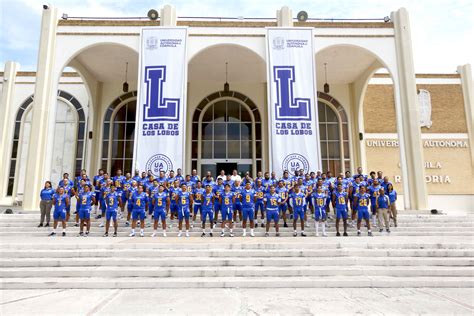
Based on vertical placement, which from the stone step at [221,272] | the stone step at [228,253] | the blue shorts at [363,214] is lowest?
the stone step at [221,272]

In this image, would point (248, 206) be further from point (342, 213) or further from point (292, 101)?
point (292, 101)

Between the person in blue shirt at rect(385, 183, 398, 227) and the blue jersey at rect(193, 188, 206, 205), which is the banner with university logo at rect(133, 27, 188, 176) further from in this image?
the person in blue shirt at rect(385, 183, 398, 227)

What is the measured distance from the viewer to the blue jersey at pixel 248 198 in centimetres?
916

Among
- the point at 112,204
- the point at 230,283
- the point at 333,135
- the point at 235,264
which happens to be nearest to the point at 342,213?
the point at 235,264

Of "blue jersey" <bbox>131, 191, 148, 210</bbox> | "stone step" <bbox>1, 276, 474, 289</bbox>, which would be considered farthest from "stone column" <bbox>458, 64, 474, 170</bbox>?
"blue jersey" <bbox>131, 191, 148, 210</bbox>

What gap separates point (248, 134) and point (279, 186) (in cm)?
897

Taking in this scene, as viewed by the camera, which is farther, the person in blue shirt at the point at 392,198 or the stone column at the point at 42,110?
the stone column at the point at 42,110

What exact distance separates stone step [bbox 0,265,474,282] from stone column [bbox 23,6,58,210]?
24.1ft

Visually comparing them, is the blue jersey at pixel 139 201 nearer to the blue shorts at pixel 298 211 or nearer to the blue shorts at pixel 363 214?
the blue shorts at pixel 298 211

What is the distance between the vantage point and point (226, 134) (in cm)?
1811

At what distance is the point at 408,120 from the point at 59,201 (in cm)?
1360

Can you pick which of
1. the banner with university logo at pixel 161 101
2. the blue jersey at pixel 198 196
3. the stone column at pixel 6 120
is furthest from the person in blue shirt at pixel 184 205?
the stone column at pixel 6 120

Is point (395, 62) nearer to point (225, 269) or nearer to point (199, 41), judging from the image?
point (199, 41)

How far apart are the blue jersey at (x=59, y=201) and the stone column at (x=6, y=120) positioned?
11542mm
